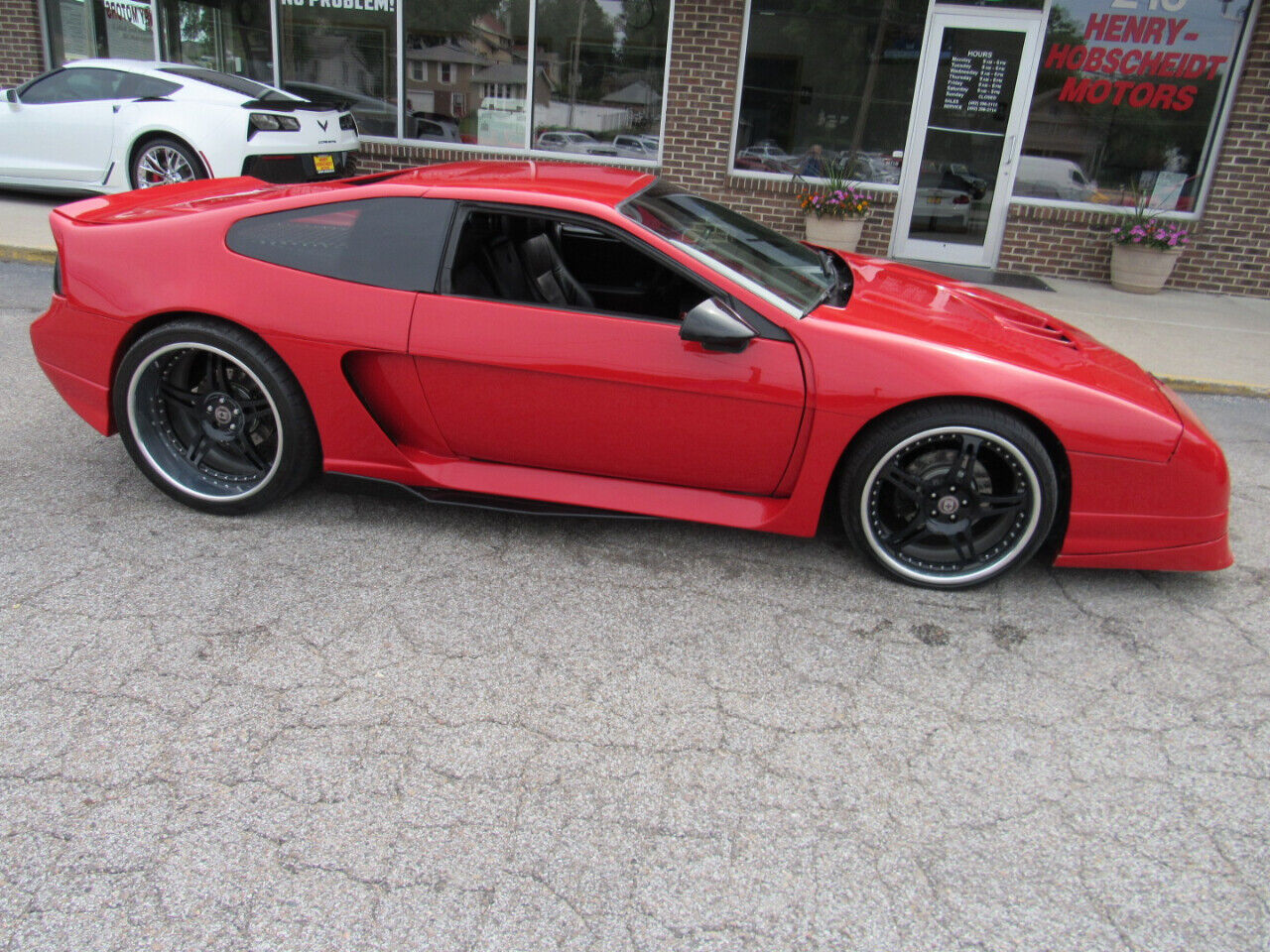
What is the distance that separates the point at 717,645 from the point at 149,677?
1719 millimetres

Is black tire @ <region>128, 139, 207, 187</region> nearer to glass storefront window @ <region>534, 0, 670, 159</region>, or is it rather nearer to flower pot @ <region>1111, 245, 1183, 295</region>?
glass storefront window @ <region>534, 0, 670, 159</region>

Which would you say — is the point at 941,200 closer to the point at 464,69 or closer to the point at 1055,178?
the point at 1055,178

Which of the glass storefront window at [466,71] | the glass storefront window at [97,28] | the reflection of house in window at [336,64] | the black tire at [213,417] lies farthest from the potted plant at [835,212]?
the glass storefront window at [97,28]

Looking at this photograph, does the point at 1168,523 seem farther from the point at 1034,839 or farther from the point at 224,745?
the point at 224,745

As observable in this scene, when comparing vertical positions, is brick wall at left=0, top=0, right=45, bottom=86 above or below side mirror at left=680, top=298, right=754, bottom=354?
above

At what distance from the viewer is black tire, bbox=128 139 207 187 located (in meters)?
8.56

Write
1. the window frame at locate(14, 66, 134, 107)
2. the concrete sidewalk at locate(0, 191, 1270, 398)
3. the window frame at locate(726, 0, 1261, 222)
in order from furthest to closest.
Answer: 1. the window frame at locate(726, 0, 1261, 222)
2. the window frame at locate(14, 66, 134, 107)
3. the concrete sidewalk at locate(0, 191, 1270, 398)

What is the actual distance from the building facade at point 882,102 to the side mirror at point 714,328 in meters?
7.38

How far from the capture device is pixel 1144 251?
922 centimetres

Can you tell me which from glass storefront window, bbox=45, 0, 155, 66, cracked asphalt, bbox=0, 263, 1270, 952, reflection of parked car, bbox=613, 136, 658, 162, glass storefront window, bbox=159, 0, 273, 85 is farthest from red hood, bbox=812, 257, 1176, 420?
glass storefront window, bbox=45, 0, 155, 66

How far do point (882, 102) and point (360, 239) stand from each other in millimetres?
7909

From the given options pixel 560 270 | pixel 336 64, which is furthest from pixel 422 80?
pixel 560 270

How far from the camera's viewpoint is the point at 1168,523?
11.0 feet

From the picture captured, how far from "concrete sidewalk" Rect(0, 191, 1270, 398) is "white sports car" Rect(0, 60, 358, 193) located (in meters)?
0.62
